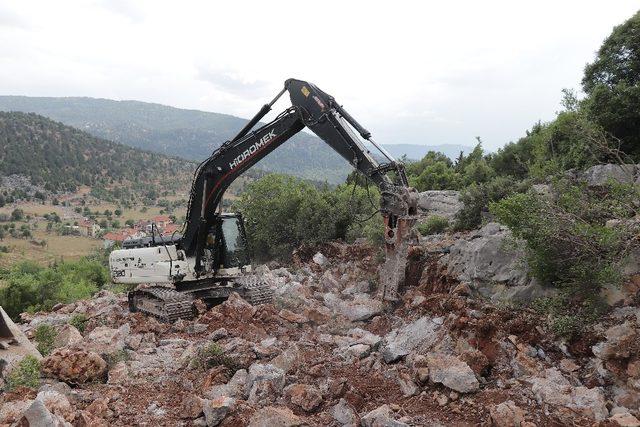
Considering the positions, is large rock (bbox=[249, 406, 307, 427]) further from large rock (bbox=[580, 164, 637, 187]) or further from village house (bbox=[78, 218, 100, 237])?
village house (bbox=[78, 218, 100, 237])

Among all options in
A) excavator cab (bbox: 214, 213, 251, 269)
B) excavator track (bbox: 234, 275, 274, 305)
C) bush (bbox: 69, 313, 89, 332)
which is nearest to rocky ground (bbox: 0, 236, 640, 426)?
bush (bbox: 69, 313, 89, 332)

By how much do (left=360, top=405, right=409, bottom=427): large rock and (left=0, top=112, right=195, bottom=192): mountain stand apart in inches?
3776

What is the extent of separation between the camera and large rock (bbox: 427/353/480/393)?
5391 mm

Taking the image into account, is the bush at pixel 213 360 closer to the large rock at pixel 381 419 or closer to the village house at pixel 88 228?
the large rock at pixel 381 419

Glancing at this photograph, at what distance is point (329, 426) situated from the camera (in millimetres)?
5277

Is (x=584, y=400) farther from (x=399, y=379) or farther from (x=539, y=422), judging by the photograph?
(x=399, y=379)

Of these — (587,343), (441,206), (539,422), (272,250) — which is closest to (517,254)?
(587,343)

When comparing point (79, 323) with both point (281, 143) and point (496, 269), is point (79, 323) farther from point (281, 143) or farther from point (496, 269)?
point (496, 269)

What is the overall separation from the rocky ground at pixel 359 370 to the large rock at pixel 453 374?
1 cm

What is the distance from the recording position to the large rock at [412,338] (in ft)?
21.8

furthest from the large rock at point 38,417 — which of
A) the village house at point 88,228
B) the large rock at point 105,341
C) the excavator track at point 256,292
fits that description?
the village house at point 88,228

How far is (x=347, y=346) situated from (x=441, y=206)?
11431 millimetres

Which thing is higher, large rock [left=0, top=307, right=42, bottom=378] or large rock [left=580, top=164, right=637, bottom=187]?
large rock [left=580, top=164, right=637, bottom=187]

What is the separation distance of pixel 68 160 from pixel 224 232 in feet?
308
